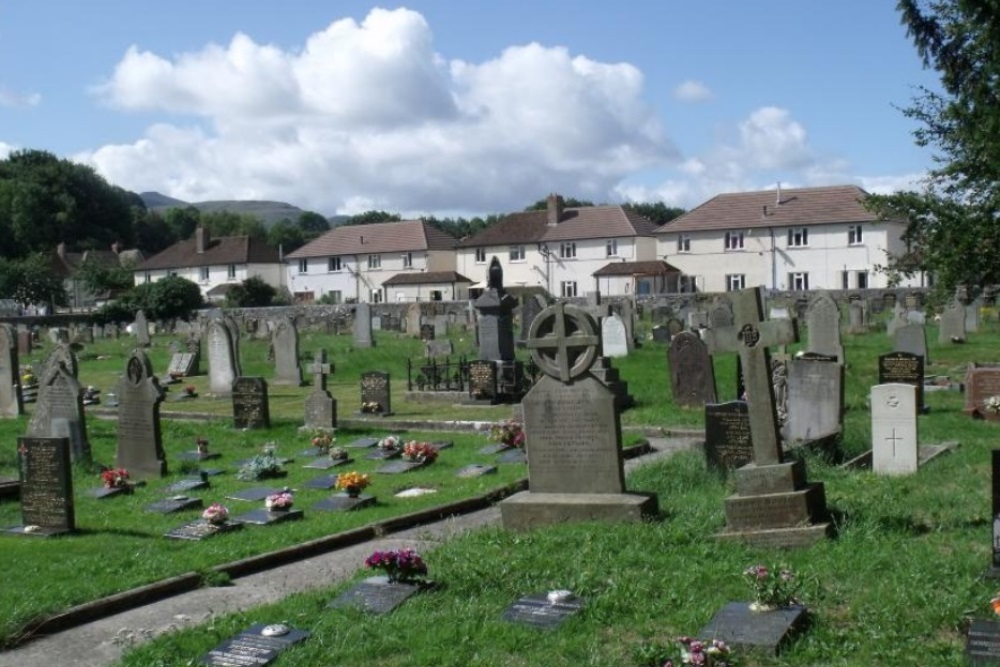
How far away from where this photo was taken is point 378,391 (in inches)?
890

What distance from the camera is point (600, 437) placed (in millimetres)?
11039

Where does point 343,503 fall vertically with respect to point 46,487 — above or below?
below

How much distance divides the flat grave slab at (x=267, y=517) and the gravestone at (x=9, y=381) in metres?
12.8

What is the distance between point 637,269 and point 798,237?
32.0 feet

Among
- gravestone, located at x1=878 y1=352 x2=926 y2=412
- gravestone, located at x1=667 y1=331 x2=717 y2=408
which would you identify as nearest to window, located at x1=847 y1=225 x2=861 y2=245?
gravestone, located at x1=667 y1=331 x2=717 y2=408

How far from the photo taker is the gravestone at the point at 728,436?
44.4ft

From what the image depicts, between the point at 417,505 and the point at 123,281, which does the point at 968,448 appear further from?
the point at 123,281

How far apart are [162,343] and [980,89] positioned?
121ft

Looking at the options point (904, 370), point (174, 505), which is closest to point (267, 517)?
point (174, 505)

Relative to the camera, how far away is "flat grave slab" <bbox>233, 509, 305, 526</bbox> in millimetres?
12443

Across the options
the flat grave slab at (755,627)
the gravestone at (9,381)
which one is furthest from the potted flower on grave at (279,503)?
the gravestone at (9,381)

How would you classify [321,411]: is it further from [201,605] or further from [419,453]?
[201,605]

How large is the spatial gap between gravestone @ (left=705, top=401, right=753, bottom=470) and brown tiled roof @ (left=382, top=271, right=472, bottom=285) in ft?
202

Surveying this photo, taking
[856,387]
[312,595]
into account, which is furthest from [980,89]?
[312,595]
